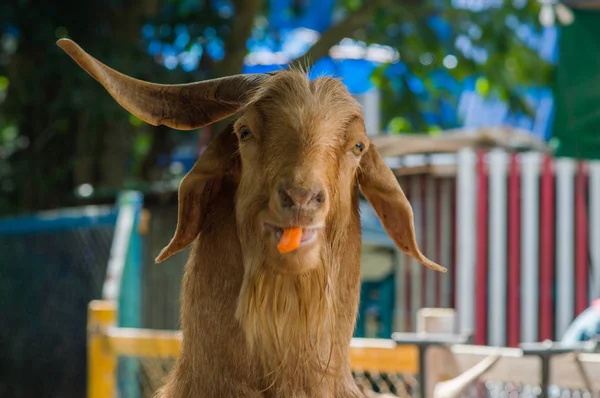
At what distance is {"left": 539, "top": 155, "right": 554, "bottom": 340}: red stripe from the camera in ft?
24.1

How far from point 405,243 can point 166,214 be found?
19.7 ft

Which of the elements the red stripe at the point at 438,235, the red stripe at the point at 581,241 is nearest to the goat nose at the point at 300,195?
the red stripe at the point at 581,241

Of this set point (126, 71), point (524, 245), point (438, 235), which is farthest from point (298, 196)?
point (126, 71)

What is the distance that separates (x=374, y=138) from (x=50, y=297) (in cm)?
335

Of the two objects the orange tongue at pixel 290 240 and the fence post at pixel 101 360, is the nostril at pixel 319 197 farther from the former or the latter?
the fence post at pixel 101 360

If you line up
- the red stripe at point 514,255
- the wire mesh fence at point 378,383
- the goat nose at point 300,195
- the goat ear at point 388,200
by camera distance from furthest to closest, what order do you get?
the red stripe at point 514,255 < the wire mesh fence at point 378,383 < the goat ear at point 388,200 < the goat nose at point 300,195

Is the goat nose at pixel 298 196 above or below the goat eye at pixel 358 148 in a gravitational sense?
below

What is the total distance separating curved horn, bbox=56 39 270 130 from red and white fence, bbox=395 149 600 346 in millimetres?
4565

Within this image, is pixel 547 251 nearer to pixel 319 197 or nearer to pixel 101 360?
pixel 101 360

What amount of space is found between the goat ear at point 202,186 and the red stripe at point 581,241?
4839 millimetres

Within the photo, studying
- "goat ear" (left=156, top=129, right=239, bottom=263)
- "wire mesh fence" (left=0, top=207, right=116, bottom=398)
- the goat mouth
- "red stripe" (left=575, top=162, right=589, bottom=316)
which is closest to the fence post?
"wire mesh fence" (left=0, top=207, right=116, bottom=398)

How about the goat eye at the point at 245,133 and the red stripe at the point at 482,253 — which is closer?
the goat eye at the point at 245,133

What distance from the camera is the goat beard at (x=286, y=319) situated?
111 inches

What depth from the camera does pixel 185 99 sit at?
3227mm
